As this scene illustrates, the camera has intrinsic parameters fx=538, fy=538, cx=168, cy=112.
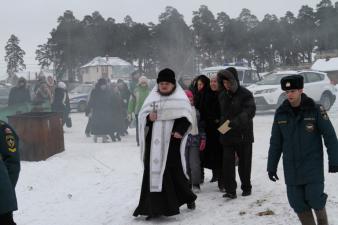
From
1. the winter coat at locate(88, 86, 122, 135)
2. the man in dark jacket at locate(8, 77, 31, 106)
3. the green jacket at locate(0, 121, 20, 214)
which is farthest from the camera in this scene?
the man in dark jacket at locate(8, 77, 31, 106)

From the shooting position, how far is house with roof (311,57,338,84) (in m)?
50.7

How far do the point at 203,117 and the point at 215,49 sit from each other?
51138 millimetres

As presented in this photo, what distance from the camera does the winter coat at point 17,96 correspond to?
1456cm

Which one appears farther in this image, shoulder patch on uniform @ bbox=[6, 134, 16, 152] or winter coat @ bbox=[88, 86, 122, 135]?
winter coat @ bbox=[88, 86, 122, 135]

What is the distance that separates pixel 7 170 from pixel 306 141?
257 cm

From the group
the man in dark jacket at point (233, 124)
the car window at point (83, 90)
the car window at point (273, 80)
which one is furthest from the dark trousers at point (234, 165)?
the car window at point (83, 90)

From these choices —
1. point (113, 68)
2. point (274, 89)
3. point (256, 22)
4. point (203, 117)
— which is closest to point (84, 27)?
point (113, 68)

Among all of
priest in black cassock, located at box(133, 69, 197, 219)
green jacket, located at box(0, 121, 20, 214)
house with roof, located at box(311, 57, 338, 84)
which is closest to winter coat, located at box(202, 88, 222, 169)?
priest in black cassock, located at box(133, 69, 197, 219)

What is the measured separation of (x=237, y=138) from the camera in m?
6.97

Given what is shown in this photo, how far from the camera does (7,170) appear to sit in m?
3.91

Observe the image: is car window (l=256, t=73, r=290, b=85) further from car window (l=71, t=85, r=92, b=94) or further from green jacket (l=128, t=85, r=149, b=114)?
car window (l=71, t=85, r=92, b=94)

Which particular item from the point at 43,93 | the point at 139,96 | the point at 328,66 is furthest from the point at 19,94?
the point at 328,66

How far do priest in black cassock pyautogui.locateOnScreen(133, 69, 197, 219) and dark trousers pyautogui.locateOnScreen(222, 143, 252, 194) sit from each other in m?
0.69

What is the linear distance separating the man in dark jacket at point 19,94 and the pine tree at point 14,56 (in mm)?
65645
